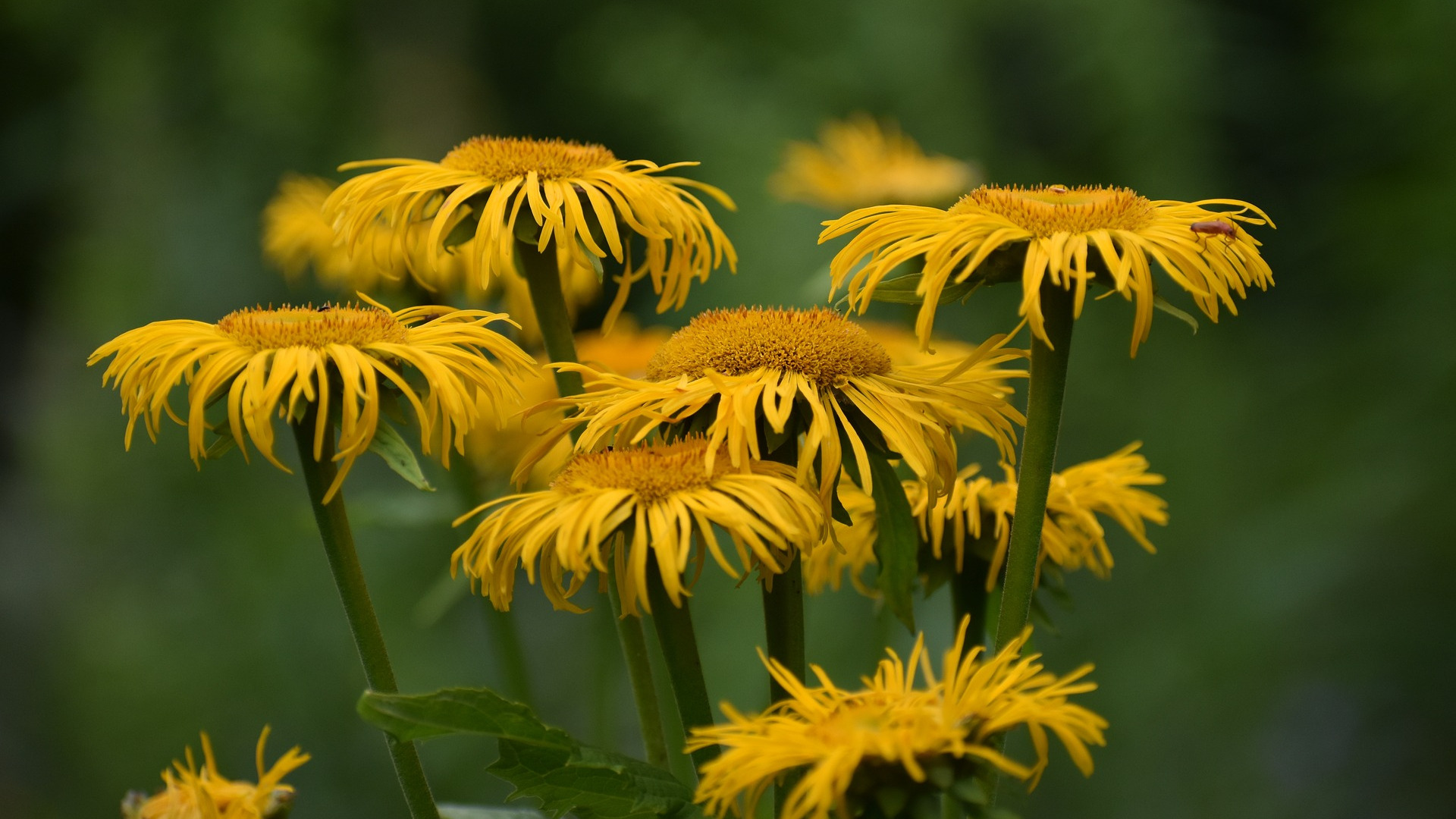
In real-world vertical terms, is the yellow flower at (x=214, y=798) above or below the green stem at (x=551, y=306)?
below

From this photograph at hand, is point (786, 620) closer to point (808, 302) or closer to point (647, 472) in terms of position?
point (647, 472)

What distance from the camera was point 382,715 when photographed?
1.66ft

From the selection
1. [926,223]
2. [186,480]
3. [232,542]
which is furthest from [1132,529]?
[186,480]

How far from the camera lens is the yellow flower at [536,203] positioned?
0.63 m

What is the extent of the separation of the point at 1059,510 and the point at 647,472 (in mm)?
284

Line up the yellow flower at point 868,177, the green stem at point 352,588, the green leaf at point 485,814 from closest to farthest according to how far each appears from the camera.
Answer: the green stem at point 352,588 < the green leaf at point 485,814 < the yellow flower at point 868,177

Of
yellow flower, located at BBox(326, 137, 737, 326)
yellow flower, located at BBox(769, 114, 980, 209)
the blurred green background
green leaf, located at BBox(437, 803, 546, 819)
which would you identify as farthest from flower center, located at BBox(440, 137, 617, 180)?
the blurred green background

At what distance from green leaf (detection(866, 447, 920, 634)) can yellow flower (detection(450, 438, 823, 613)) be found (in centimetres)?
6

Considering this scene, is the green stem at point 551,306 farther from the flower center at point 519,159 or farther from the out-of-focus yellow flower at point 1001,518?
the out-of-focus yellow flower at point 1001,518

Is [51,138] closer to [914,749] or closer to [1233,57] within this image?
[1233,57]

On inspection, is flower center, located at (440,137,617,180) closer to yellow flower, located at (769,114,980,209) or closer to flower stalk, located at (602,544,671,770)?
flower stalk, located at (602,544,671,770)

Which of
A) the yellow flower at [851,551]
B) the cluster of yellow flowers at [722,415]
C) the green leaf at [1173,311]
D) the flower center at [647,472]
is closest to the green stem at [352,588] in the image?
the cluster of yellow flowers at [722,415]

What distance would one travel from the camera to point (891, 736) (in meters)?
0.47

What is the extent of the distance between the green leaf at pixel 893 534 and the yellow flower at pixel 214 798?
28cm
